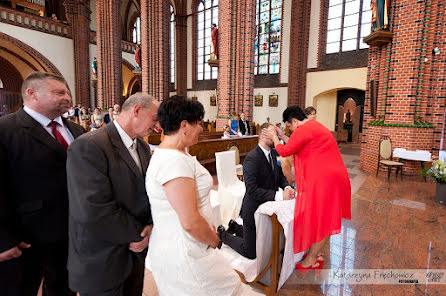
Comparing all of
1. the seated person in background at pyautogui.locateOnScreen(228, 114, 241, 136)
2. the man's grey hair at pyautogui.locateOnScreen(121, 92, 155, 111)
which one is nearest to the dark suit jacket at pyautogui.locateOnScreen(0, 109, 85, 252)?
the man's grey hair at pyautogui.locateOnScreen(121, 92, 155, 111)

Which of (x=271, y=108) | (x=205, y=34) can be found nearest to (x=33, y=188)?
(x=271, y=108)

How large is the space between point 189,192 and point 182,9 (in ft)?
67.5

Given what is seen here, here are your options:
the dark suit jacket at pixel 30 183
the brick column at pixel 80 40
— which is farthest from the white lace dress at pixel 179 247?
the brick column at pixel 80 40

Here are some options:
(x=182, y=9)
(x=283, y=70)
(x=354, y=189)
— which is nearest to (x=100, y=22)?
(x=182, y=9)

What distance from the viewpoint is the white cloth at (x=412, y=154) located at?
20.7 feet

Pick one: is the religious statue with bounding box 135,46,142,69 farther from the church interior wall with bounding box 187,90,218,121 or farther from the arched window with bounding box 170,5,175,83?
the arched window with bounding box 170,5,175,83

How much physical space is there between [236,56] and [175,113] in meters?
8.28

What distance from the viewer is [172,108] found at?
1.32 meters

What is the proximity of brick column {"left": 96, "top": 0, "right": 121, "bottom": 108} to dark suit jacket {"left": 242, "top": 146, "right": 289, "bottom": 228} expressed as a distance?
14.0m

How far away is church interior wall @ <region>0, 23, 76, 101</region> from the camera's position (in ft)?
47.6

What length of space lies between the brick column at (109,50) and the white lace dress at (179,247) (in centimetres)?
1477

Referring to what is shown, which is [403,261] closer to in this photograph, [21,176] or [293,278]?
[293,278]

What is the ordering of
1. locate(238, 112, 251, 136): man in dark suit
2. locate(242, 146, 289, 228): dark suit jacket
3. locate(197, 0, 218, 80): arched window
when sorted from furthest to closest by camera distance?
locate(197, 0, 218, 80): arched window < locate(238, 112, 251, 136): man in dark suit < locate(242, 146, 289, 228): dark suit jacket

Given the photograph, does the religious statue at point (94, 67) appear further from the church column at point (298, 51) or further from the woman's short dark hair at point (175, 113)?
the woman's short dark hair at point (175, 113)
